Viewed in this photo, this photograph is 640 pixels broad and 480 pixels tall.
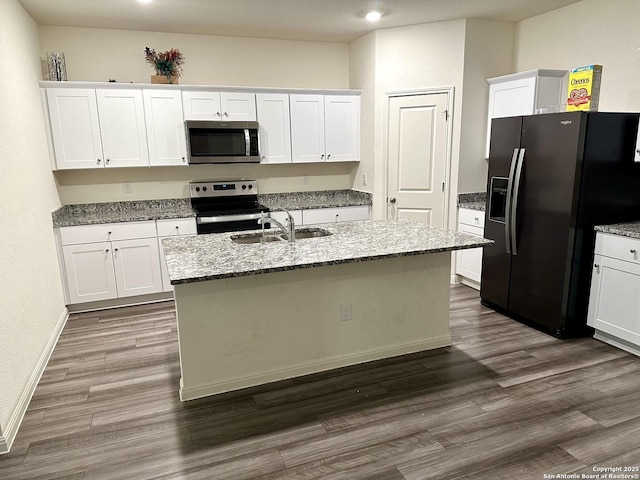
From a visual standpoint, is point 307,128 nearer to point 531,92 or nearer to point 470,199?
point 470,199

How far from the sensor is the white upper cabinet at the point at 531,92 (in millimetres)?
3924

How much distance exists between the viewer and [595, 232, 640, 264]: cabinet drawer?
2.94 metres

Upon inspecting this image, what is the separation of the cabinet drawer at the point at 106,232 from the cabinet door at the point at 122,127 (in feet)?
2.05

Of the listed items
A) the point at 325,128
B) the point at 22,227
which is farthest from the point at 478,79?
the point at 22,227

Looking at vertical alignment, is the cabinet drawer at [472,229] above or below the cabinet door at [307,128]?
below

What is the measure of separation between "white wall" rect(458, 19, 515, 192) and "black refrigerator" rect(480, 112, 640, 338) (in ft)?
2.44

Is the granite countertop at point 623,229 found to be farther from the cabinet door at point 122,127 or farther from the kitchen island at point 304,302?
the cabinet door at point 122,127

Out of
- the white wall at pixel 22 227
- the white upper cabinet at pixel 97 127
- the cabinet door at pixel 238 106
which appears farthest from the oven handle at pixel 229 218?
the white wall at pixel 22 227

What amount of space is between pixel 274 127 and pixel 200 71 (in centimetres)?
99

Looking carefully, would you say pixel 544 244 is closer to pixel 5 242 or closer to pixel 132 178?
pixel 5 242

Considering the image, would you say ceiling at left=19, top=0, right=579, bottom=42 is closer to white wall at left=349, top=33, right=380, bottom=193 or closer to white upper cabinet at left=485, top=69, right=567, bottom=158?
white wall at left=349, top=33, right=380, bottom=193

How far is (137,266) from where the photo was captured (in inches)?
167

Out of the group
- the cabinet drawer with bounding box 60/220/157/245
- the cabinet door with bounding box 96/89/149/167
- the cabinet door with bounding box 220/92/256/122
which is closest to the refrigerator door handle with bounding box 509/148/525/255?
the cabinet door with bounding box 220/92/256/122

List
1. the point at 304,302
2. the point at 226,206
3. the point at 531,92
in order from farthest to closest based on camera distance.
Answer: the point at 226,206 → the point at 531,92 → the point at 304,302
